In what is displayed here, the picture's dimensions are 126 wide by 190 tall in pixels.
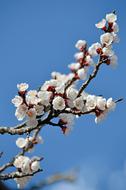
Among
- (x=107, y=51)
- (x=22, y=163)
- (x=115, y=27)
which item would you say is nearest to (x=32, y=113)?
(x=22, y=163)

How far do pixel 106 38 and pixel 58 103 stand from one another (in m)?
1.46

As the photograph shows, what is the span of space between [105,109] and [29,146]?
49.0 inches

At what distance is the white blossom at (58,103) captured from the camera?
4391 mm

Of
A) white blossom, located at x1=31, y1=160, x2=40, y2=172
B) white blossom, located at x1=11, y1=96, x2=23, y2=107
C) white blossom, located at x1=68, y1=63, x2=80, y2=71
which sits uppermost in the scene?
white blossom, located at x1=68, y1=63, x2=80, y2=71

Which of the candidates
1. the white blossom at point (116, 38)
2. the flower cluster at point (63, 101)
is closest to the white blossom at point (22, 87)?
the flower cluster at point (63, 101)

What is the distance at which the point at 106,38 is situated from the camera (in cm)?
524

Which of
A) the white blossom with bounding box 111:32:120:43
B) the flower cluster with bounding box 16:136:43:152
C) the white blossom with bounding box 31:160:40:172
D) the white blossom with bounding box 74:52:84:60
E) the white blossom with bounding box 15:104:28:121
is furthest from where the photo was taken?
the white blossom with bounding box 111:32:120:43

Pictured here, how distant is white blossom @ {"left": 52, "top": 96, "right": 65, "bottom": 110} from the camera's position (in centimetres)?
439

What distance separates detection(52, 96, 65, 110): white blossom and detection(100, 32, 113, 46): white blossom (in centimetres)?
131

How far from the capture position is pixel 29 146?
200 inches

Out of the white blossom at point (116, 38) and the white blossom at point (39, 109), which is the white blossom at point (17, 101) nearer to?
the white blossom at point (39, 109)

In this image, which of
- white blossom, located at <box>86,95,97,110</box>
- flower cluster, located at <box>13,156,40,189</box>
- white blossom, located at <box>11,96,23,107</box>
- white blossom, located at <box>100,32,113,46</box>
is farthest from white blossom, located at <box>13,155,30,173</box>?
Answer: white blossom, located at <box>100,32,113,46</box>

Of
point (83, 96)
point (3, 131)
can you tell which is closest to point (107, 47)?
point (83, 96)

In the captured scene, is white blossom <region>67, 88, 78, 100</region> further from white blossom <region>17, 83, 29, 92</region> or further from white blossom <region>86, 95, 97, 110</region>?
white blossom <region>17, 83, 29, 92</region>
